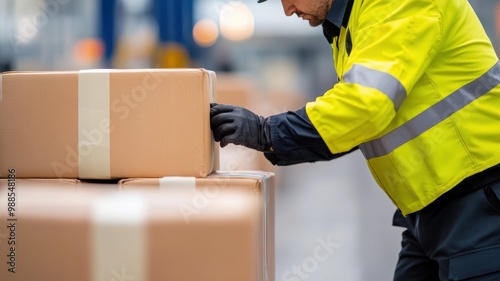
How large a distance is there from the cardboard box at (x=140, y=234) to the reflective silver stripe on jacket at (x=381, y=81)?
40 cm

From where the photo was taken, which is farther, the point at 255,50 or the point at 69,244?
the point at 255,50

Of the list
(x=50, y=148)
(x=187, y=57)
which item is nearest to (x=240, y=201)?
(x=50, y=148)

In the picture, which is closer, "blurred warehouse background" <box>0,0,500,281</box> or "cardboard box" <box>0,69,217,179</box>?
"cardboard box" <box>0,69,217,179</box>

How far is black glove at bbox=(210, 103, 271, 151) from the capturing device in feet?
6.77

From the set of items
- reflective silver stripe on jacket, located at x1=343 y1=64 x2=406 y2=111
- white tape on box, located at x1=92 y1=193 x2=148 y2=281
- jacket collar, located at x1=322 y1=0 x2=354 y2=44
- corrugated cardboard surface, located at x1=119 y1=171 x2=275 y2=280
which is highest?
jacket collar, located at x1=322 y1=0 x2=354 y2=44

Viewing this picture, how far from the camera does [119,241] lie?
6.58ft

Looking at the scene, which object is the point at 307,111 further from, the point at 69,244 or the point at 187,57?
the point at 187,57

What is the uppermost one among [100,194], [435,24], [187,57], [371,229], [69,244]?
[187,57]

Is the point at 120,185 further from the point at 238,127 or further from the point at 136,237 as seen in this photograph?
the point at 238,127

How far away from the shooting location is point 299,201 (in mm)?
7703

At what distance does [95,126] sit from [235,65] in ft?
48.6

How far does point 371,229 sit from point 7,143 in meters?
4.34

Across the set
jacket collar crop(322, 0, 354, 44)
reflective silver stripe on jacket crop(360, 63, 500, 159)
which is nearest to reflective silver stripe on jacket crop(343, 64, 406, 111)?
reflective silver stripe on jacket crop(360, 63, 500, 159)

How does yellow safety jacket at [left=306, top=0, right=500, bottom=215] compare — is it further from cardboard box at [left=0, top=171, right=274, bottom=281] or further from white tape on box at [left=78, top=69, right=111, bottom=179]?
white tape on box at [left=78, top=69, right=111, bottom=179]
